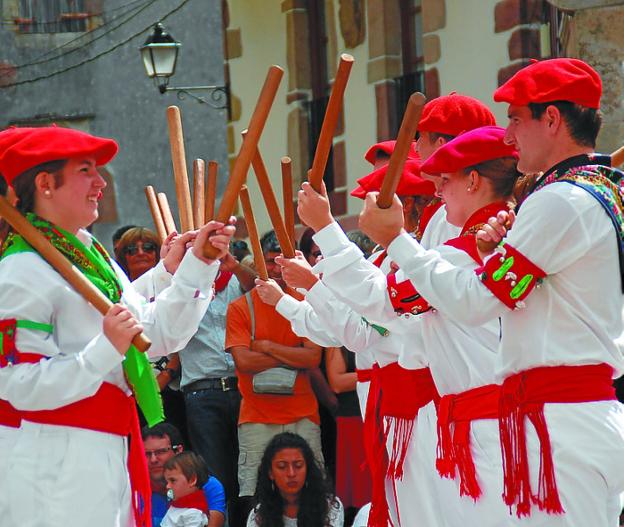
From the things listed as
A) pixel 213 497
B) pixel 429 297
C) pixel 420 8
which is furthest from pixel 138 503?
pixel 420 8

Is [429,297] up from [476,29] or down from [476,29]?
down

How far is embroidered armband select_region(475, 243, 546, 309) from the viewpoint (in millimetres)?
3852

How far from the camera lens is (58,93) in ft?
60.1

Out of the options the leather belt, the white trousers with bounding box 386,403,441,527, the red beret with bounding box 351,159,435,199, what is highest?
the red beret with bounding box 351,159,435,199

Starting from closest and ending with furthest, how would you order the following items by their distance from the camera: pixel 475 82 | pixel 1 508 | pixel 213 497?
pixel 1 508 → pixel 213 497 → pixel 475 82

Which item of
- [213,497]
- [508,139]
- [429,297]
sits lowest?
[213,497]

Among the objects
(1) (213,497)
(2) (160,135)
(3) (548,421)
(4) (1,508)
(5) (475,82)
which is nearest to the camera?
(3) (548,421)

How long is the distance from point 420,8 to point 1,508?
7.18m

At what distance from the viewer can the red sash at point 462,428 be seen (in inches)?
171

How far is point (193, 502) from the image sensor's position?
7.08m

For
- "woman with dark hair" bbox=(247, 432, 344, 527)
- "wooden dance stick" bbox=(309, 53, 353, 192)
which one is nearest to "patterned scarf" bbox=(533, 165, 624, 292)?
"wooden dance stick" bbox=(309, 53, 353, 192)

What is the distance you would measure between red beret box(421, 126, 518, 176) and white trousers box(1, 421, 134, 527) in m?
1.31

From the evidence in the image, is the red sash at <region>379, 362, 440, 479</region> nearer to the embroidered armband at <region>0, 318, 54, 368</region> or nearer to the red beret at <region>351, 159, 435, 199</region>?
the red beret at <region>351, 159, 435, 199</region>

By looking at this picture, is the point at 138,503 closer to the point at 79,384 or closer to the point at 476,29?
the point at 79,384
